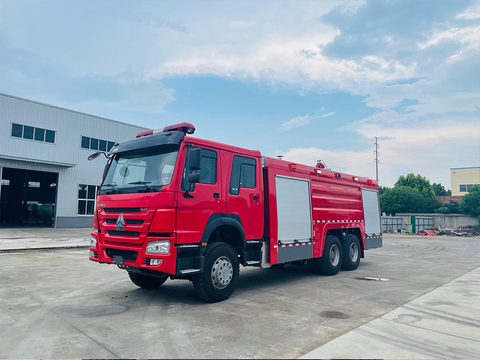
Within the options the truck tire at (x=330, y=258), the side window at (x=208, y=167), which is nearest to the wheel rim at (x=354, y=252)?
the truck tire at (x=330, y=258)

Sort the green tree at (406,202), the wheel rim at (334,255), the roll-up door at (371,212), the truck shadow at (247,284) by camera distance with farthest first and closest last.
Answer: the green tree at (406,202), the roll-up door at (371,212), the wheel rim at (334,255), the truck shadow at (247,284)

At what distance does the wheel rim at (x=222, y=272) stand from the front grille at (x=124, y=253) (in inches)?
54.4

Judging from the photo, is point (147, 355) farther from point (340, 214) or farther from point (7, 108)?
point (7, 108)

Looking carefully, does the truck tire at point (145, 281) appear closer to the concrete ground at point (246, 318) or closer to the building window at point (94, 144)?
the concrete ground at point (246, 318)

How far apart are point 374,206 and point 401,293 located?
5094 mm

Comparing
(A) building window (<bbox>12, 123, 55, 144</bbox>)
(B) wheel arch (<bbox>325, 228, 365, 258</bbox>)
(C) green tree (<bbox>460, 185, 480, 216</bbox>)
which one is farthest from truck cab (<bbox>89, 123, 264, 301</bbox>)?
(C) green tree (<bbox>460, 185, 480, 216</bbox>)

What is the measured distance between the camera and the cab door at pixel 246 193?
6906 mm

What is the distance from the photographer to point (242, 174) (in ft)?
23.7

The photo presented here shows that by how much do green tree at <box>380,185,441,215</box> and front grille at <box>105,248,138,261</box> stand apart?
170 ft

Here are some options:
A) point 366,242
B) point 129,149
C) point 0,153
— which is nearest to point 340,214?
point 366,242

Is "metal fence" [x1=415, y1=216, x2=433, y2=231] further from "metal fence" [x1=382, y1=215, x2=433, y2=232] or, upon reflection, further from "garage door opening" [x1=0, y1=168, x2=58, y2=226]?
"garage door opening" [x1=0, y1=168, x2=58, y2=226]

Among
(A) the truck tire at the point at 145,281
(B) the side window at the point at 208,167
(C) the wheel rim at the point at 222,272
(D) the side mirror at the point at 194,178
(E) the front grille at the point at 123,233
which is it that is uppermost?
(B) the side window at the point at 208,167

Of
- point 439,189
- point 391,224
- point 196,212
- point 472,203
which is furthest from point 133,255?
point 439,189

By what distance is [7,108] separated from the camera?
83.0 feet
